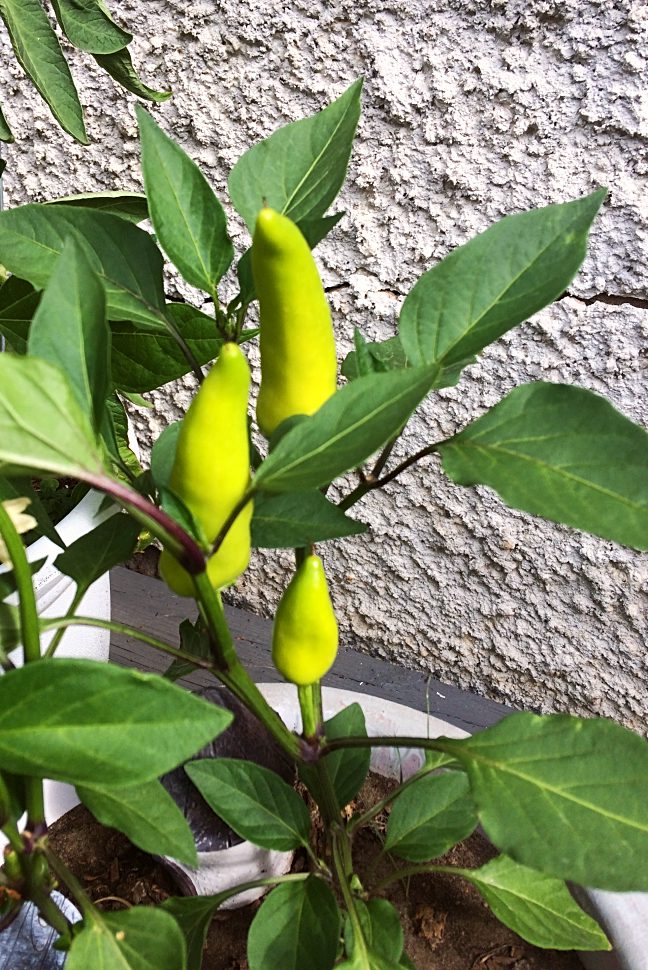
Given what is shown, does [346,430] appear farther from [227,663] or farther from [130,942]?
[130,942]

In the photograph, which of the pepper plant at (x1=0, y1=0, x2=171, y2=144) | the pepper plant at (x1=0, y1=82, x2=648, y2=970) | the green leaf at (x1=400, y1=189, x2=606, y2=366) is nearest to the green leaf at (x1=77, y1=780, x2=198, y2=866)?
the pepper plant at (x1=0, y1=82, x2=648, y2=970)

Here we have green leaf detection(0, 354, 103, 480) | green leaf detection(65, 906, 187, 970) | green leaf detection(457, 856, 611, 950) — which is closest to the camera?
green leaf detection(0, 354, 103, 480)

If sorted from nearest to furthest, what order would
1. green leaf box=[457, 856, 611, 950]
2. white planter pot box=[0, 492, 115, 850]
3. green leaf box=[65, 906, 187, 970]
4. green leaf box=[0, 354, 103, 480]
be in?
green leaf box=[0, 354, 103, 480]
green leaf box=[65, 906, 187, 970]
green leaf box=[457, 856, 611, 950]
white planter pot box=[0, 492, 115, 850]

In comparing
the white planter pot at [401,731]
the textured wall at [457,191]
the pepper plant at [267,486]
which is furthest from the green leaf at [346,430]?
the textured wall at [457,191]

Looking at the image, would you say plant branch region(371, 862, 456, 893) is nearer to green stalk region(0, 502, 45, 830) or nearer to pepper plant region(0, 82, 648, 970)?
pepper plant region(0, 82, 648, 970)

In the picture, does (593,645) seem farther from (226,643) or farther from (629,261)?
(226,643)

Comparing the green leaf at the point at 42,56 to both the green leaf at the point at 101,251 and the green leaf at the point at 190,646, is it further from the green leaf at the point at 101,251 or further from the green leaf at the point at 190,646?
the green leaf at the point at 190,646

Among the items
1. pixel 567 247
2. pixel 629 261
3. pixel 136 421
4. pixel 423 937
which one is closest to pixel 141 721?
pixel 567 247
